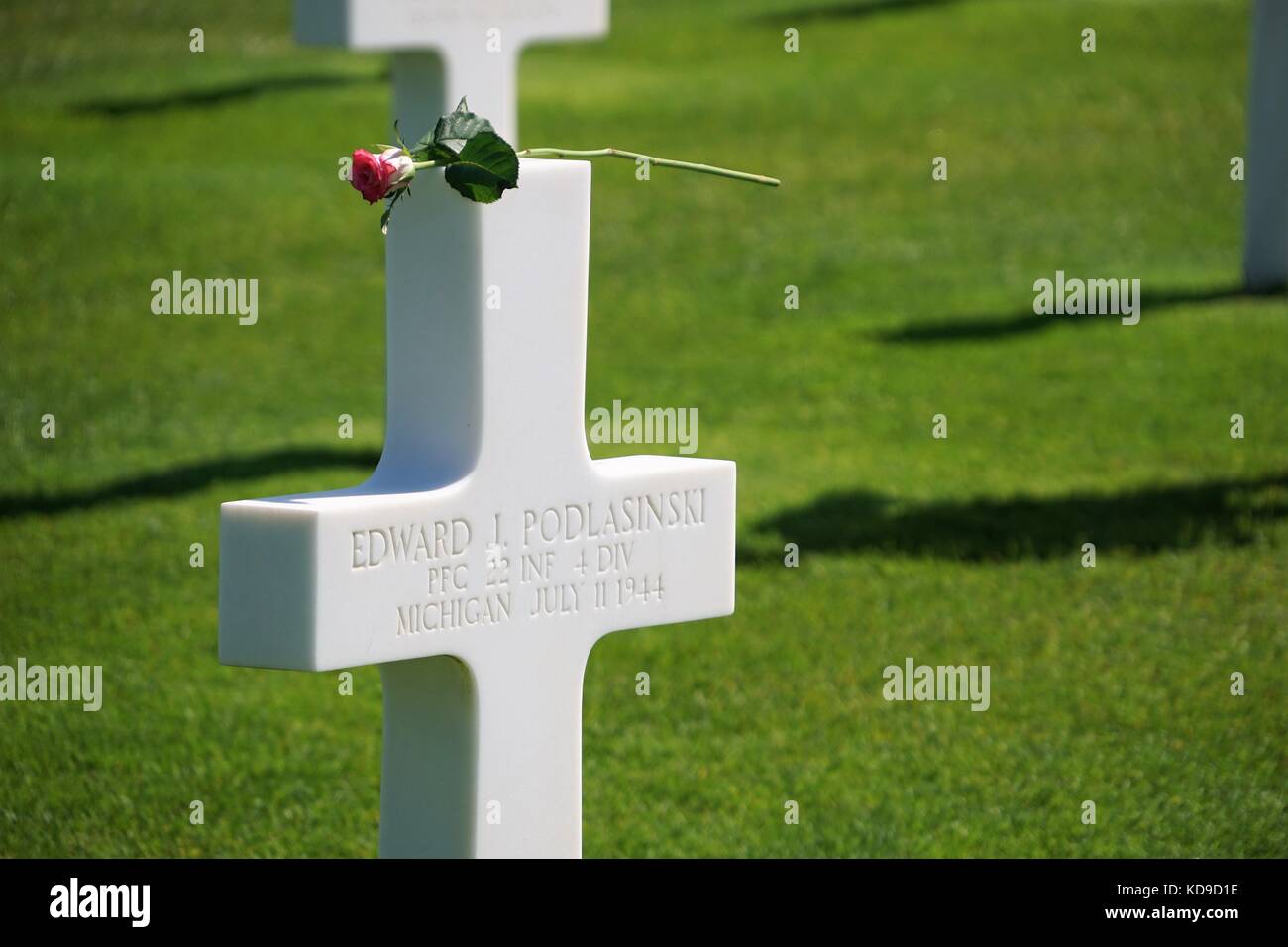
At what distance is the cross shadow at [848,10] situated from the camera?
947 inches

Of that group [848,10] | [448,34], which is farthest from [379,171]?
[848,10]

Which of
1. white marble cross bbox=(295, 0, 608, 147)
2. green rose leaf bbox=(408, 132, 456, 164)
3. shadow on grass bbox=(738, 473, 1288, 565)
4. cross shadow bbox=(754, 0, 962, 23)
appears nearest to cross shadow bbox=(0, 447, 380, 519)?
shadow on grass bbox=(738, 473, 1288, 565)

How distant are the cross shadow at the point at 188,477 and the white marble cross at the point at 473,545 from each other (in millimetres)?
5483

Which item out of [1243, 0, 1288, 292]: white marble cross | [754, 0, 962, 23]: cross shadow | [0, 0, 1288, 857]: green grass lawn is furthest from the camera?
[754, 0, 962, 23]: cross shadow

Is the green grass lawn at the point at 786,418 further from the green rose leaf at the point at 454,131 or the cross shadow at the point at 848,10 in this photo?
the green rose leaf at the point at 454,131

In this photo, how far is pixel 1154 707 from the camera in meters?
7.08

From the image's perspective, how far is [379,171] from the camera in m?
4.12

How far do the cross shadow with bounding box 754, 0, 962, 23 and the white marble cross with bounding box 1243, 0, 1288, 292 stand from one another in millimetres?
11366

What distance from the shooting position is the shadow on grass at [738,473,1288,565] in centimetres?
895

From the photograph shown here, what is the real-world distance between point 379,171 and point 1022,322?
9.45 m

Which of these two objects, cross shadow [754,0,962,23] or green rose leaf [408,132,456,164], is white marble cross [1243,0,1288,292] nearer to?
green rose leaf [408,132,456,164]

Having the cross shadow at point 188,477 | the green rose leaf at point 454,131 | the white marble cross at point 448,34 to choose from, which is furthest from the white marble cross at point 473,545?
the cross shadow at point 188,477

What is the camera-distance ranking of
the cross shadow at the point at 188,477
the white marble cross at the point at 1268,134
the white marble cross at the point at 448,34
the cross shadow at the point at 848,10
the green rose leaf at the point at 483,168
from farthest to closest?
the cross shadow at the point at 848,10
the white marble cross at the point at 1268,134
the cross shadow at the point at 188,477
the white marble cross at the point at 448,34
the green rose leaf at the point at 483,168

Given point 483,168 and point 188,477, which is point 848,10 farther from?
point 483,168
